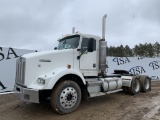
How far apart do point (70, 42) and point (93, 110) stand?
2.79m

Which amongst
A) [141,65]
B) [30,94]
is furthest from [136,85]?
[141,65]

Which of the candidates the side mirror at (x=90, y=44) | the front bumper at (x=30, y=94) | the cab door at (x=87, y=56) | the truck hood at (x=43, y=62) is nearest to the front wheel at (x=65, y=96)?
the front bumper at (x=30, y=94)

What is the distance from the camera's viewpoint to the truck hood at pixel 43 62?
644 cm

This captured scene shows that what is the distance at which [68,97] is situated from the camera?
21.6 feet

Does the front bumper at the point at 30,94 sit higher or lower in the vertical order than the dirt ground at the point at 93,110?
higher

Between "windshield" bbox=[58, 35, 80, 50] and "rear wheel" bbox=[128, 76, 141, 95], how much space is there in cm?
404

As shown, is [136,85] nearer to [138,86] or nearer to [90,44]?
[138,86]

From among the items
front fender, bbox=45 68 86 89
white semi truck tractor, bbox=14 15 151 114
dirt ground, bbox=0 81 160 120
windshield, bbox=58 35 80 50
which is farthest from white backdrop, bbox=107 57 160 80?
front fender, bbox=45 68 86 89

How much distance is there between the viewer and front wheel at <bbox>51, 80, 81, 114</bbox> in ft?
20.6

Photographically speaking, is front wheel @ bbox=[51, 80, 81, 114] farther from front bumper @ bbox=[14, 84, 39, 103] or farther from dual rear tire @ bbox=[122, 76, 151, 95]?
dual rear tire @ bbox=[122, 76, 151, 95]

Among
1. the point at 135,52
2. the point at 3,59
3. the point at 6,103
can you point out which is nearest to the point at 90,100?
the point at 6,103

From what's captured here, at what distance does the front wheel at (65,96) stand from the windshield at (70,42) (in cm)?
157

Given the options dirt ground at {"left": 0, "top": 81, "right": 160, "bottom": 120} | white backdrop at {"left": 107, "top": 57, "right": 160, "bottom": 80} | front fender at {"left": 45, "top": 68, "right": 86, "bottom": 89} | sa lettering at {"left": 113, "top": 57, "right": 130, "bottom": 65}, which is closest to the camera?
front fender at {"left": 45, "top": 68, "right": 86, "bottom": 89}

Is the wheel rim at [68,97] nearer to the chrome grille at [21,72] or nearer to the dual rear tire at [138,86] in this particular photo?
the chrome grille at [21,72]
